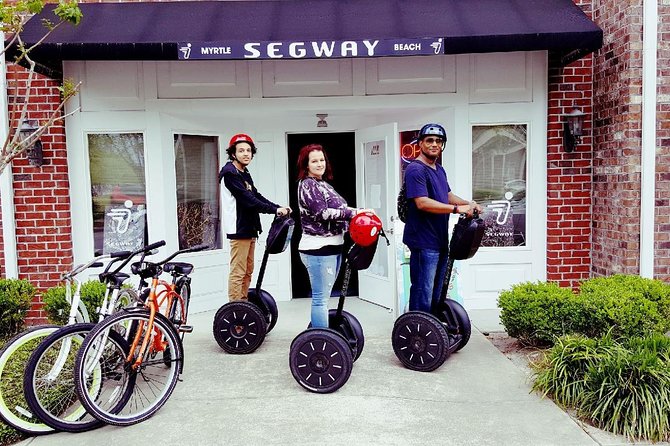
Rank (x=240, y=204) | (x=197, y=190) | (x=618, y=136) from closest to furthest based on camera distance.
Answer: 1. (x=240, y=204)
2. (x=618, y=136)
3. (x=197, y=190)

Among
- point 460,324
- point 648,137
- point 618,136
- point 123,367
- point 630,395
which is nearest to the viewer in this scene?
point 630,395

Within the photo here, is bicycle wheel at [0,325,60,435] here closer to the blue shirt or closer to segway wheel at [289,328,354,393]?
segway wheel at [289,328,354,393]

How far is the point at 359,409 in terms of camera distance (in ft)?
12.5

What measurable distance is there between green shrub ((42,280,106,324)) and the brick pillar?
513 cm

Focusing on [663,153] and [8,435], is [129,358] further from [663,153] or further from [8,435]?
[663,153]

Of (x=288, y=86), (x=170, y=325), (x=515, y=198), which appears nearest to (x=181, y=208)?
(x=288, y=86)

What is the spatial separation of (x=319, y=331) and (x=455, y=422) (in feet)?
3.54

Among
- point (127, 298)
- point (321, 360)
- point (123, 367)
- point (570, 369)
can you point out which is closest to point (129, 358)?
point (123, 367)

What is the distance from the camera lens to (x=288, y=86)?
635 centimetres

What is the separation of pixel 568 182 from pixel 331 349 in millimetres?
3860

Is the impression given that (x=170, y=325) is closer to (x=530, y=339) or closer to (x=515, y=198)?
(x=530, y=339)

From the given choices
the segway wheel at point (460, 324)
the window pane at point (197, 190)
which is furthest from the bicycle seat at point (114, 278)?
the window pane at point (197, 190)

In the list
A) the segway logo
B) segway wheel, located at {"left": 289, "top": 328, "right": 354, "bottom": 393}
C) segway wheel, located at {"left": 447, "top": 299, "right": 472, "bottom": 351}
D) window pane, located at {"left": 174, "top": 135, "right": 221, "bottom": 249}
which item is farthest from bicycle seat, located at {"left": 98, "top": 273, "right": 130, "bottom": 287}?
window pane, located at {"left": 174, "top": 135, "right": 221, "bottom": 249}

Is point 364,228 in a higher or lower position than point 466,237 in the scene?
higher
